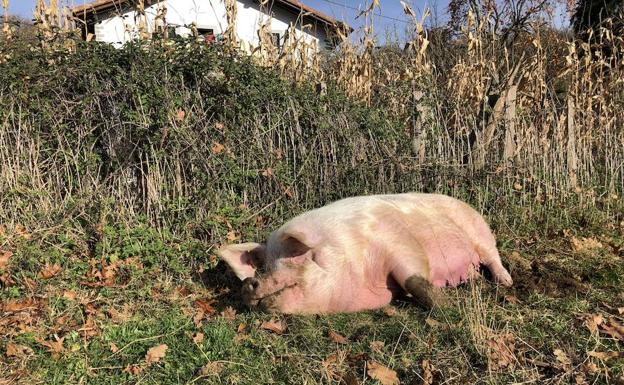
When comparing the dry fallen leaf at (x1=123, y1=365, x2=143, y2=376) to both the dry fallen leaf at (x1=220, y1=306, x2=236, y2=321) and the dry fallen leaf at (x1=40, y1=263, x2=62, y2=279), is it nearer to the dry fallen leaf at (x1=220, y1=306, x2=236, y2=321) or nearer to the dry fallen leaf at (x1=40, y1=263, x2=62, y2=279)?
the dry fallen leaf at (x1=220, y1=306, x2=236, y2=321)

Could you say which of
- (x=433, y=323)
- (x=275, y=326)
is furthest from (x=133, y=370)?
(x=433, y=323)

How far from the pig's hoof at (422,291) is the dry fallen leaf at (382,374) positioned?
0.77 metres

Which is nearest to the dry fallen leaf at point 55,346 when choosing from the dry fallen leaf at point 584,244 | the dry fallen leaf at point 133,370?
the dry fallen leaf at point 133,370

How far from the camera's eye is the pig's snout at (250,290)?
10.4ft

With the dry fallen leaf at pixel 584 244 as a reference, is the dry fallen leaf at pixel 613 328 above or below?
below

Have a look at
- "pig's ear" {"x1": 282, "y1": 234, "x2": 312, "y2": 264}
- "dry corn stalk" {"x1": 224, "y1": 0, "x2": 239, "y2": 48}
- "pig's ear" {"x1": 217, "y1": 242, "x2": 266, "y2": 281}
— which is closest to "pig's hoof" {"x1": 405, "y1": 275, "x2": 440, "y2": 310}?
"pig's ear" {"x1": 282, "y1": 234, "x2": 312, "y2": 264}

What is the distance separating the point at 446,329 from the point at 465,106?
3629 mm

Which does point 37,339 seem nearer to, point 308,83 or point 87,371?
point 87,371

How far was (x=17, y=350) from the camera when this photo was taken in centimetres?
287

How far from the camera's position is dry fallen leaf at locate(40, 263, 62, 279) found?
12.3ft

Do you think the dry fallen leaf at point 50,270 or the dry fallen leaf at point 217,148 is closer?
the dry fallen leaf at point 50,270

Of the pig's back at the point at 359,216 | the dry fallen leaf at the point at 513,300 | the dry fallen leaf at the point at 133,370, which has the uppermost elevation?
the pig's back at the point at 359,216

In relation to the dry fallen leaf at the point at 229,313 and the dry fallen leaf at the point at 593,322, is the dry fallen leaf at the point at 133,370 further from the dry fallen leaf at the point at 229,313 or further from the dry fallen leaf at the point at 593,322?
the dry fallen leaf at the point at 593,322

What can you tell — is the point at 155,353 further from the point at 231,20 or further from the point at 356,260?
the point at 231,20
